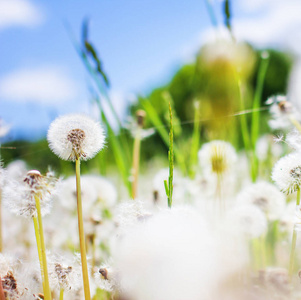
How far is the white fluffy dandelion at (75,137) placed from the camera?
1.32 ft

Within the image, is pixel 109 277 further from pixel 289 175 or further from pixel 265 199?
pixel 265 199

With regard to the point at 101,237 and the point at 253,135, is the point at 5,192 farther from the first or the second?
the point at 253,135

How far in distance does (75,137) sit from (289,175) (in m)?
0.23

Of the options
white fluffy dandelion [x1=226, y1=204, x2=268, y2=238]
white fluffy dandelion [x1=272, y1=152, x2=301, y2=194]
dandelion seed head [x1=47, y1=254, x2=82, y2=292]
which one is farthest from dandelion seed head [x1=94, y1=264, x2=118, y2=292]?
white fluffy dandelion [x1=226, y1=204, x2=268, y2=238]

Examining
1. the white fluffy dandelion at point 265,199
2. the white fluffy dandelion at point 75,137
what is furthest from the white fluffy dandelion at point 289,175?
the white fluffy dandelion at point 265,199

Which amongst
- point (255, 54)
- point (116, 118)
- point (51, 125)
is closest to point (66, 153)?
point (51, 125)

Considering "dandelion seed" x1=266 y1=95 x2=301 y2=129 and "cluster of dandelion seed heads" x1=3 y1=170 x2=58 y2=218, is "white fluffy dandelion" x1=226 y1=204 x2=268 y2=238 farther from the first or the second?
"cluster of dandelion seed heads" x1=3 y1=170 x2=58 y2=218

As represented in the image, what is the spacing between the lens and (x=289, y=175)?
17.3 inches

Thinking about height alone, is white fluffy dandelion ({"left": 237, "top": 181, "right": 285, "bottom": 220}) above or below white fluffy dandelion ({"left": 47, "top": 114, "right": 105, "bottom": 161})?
below

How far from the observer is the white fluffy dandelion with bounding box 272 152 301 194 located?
44 cm

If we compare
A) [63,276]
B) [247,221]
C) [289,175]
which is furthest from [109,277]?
[247,221]

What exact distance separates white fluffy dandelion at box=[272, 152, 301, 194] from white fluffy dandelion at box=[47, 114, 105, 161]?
0.20m

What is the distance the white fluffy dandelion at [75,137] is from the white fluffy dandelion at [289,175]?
7.7 inches

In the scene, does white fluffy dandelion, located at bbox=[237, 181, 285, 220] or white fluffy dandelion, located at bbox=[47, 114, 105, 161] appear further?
white fluffy dandelion, located at bbox=[237, 181, 285, 220]
